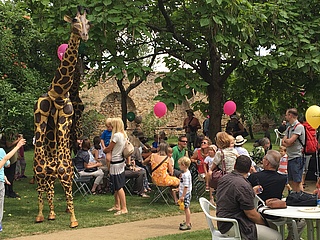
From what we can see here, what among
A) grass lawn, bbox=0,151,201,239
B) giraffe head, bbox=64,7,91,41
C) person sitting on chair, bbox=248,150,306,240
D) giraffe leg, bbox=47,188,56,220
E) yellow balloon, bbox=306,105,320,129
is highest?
giraffe head, bbox=64,7,91,41

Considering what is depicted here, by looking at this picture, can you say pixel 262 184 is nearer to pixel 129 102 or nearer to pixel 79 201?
pixel 79 201

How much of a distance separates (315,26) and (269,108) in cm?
427

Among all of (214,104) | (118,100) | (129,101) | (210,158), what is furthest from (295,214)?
(129,101)

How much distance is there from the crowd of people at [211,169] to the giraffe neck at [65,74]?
1099 mm

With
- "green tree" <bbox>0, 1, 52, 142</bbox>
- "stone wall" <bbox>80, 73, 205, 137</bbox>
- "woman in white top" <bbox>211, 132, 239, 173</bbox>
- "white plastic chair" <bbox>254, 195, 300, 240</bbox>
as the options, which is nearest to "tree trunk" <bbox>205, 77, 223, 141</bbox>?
"green tree" <bbox>0, 1, 52, 142</bbox>

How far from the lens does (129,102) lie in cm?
2980

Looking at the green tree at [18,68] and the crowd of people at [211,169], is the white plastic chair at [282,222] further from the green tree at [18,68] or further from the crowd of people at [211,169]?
the green tree at [18,68]

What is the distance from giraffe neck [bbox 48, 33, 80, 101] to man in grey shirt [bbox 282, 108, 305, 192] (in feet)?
14.0

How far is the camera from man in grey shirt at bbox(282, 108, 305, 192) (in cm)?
1038

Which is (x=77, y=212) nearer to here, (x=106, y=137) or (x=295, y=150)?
(x=106, y=137)

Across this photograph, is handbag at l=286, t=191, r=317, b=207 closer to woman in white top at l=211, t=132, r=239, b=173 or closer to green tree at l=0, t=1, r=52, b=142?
woman in white top at l=211, t=132, r=239, b=173

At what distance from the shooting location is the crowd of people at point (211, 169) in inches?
237

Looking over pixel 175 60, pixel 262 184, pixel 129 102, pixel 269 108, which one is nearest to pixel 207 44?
pixel 175 60

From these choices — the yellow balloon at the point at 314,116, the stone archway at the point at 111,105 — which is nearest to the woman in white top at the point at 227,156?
the yellow balloon at the point at 314,116
